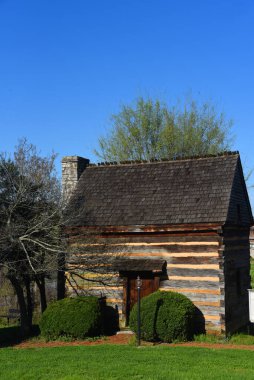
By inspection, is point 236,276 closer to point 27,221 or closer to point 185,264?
point 185,264

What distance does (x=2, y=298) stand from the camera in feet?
75.7

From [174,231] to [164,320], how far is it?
3404 mm

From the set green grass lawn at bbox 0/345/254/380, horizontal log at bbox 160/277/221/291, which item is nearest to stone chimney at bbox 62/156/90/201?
horizontal log at bbox 160/277/221/291

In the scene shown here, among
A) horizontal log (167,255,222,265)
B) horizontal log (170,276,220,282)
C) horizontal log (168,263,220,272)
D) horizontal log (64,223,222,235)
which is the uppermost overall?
horizontal log (64,223,222,235)

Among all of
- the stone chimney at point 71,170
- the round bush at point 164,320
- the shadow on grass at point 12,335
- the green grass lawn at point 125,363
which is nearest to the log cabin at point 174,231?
the stone chimney at point 71,170

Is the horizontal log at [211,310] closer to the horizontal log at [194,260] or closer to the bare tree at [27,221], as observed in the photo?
the horizontal log at [194,260]

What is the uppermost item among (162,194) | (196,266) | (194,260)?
(162,194)

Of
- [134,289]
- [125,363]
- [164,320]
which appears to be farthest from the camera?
[134,289]

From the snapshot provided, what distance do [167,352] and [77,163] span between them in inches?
413

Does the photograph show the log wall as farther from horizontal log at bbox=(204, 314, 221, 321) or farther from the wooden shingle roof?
the wooden shingle roof

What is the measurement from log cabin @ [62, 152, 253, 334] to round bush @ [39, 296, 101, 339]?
5.38ft

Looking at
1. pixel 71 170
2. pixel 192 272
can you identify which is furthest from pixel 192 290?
pixel 71 170

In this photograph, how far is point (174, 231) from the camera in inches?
687

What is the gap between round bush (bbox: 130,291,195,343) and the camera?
50.2ft
